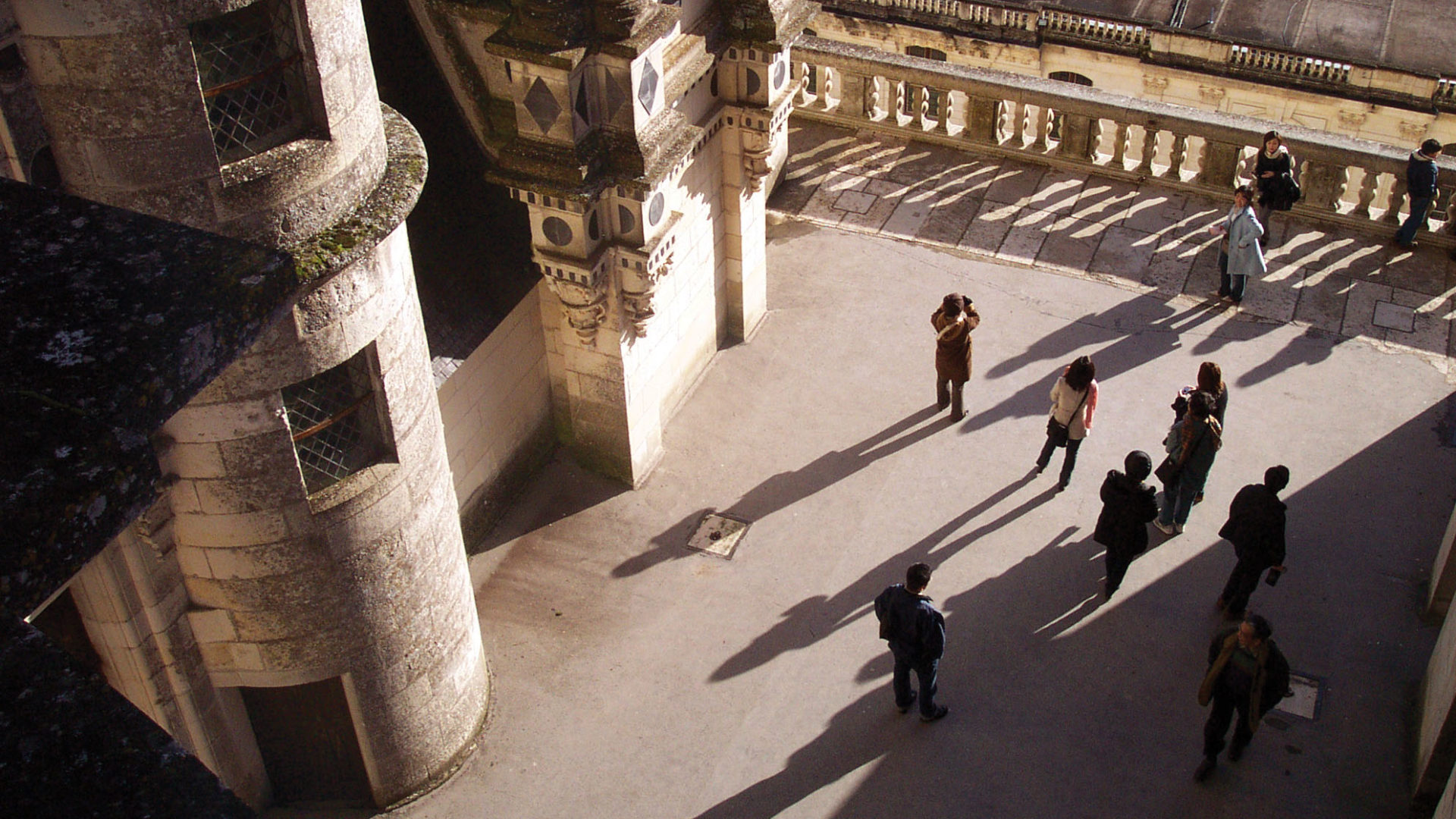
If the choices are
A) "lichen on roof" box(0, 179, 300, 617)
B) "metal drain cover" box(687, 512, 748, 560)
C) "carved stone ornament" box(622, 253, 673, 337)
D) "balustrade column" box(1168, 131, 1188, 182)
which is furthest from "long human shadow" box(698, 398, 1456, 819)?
"lichen on roof" box(0, 179, 300, 617)

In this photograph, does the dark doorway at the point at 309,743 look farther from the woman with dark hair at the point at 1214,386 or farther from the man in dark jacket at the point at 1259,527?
the woman with dark hair at the point at 1214,386

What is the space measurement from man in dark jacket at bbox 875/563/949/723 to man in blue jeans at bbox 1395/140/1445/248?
924cm

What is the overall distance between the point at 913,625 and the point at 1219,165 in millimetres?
9702

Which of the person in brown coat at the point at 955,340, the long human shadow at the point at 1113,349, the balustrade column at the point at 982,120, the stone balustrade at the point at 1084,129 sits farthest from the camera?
the balustrade column at the point at 982,120

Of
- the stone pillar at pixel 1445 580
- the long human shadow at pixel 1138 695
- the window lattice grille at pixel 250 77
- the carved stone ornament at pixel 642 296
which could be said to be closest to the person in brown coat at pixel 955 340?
the long human shadow at pixel 1138 695

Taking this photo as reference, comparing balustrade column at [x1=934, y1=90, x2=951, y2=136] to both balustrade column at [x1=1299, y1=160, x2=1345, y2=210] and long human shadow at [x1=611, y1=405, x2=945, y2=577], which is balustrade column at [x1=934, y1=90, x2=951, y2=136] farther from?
long human shadow at [x1=611, y1=405, x2=945, y2=577]

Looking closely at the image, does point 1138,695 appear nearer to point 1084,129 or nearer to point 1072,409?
point 1072,409

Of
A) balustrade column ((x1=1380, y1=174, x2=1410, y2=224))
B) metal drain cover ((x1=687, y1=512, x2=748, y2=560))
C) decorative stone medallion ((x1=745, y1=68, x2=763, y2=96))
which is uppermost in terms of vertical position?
decorative stone medallion ((x1=745, y1=68, x2=763, y2=96))

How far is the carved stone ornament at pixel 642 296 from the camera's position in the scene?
13.2 metres

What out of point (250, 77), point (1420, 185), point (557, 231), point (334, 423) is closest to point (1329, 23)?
point (1420, 185)

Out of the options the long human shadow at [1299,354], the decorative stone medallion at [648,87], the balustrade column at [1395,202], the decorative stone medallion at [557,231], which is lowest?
the long human shadow at [1299,354]

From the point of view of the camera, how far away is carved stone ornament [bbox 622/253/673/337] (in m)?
13.2

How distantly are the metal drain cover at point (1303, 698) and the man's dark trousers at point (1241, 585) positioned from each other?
743 mm

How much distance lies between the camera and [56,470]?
352 centimetres
